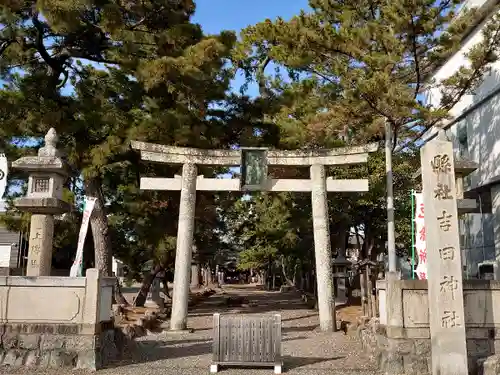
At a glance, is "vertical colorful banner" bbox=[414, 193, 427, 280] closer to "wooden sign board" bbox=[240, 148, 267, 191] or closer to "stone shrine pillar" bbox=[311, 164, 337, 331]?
"stone shrine pillar" bbox=[311, 164, 337, 331]

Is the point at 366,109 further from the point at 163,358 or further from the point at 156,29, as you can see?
the point at 163,358

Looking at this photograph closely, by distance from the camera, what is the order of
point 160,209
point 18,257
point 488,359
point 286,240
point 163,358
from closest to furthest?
point 488,359
point 163,358
point 160,209
point 286,240
point 18,257

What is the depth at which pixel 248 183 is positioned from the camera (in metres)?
13.9

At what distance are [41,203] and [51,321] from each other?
2.31 metres

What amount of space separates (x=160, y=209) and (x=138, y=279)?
696 centimetres

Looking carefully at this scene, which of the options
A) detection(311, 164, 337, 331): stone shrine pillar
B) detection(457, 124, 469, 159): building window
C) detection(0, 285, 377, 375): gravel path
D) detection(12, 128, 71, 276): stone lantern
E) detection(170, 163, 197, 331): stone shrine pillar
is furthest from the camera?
detection(457, 124, 469, 159): building window

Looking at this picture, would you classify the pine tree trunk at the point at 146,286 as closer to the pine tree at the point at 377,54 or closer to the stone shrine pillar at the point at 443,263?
Result: the pine tree at the point at 377,54

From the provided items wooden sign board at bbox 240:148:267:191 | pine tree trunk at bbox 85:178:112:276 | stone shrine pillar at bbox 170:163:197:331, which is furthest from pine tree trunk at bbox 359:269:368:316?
pine tree trunk at bbox 85:178:112:276

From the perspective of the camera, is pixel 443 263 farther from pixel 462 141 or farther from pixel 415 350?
pixel 462 141

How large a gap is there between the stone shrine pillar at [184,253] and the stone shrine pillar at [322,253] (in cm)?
364

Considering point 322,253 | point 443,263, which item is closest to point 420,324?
point 443,263

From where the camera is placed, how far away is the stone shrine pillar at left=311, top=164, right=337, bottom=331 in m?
13.5

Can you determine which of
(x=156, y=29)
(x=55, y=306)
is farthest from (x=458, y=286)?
(x=156, y=29)

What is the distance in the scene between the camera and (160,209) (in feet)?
60.2
